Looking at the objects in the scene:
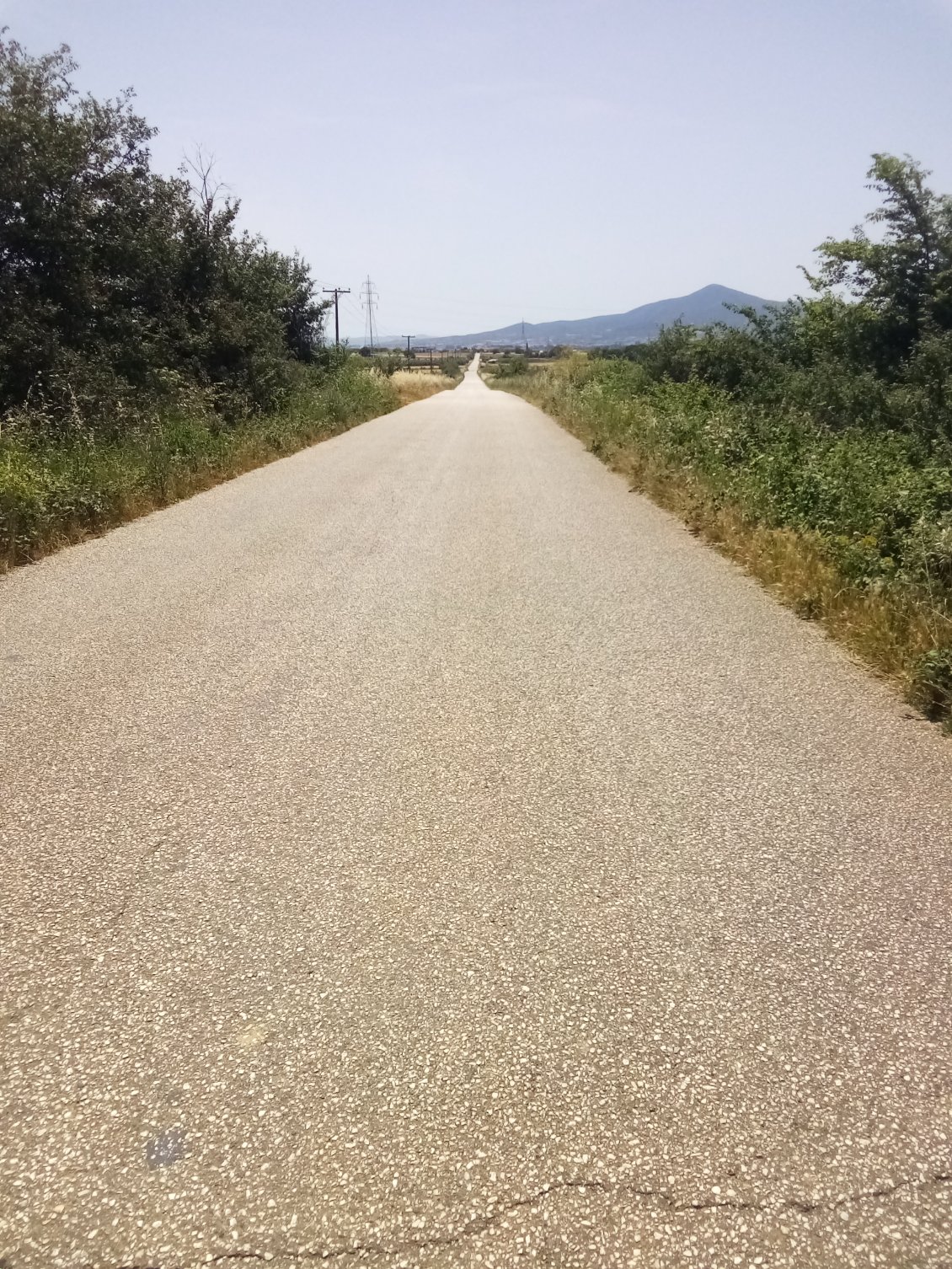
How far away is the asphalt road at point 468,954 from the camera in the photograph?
6.29 ft

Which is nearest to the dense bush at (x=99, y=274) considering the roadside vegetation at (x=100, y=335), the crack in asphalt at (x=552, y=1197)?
the roadside vegetation at (x=100, y=335)

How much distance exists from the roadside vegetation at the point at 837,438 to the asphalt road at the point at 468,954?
0.81 m

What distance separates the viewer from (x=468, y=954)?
8.91ft

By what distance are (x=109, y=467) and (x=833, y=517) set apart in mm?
8057

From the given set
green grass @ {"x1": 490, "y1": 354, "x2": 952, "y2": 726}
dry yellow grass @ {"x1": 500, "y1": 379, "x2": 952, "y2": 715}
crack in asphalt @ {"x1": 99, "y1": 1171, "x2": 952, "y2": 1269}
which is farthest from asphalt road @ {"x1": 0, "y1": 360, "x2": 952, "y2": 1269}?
green grass @ {"x1": 490, "y1": 354, "x2": 952, "y2": 726}

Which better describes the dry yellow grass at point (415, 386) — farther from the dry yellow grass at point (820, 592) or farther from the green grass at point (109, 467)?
the dry yellow grass at point (820, 592)

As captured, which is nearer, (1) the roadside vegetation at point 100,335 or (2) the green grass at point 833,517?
(2) the green grass at point 833,517

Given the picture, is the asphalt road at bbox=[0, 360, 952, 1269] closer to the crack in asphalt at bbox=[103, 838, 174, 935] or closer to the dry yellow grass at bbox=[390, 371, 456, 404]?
the crack in asphalt at bbox=[103, 838, 174, 935]

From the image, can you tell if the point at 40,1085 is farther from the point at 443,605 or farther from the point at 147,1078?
the point at 443,605

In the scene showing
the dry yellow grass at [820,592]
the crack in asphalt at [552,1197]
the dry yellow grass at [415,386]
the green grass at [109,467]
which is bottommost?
the crack in asphalt at [552,1197]

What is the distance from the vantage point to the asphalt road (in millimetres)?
1918

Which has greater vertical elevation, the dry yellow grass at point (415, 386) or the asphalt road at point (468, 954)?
the dry yellow grass at point (415, 386)

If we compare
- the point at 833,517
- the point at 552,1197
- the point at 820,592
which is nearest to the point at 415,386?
the point at 833,517

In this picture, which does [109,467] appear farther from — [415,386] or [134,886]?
[415,386]
